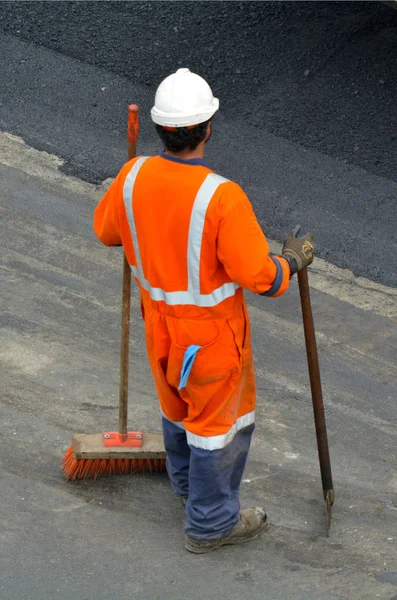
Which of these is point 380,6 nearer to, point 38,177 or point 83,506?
point 38,177

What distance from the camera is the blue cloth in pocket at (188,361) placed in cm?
383

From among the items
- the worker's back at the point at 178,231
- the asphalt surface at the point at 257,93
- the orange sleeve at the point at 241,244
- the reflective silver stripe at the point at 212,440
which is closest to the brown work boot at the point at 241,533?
the reflective silver stripe at the point at 212,440

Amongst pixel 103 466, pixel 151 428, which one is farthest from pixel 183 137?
pixel 151 428

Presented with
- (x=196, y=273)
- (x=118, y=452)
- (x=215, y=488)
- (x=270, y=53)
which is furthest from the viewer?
(x=270, y=53)

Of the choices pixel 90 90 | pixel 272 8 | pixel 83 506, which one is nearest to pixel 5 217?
pixel 90 90

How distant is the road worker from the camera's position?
363 cm

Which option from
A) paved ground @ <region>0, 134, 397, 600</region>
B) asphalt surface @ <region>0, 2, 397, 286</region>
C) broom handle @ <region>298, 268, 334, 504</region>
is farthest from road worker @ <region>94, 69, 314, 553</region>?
asphalt surface @ <region>0, 2, 397, 286</region>

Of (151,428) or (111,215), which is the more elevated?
(111,215)

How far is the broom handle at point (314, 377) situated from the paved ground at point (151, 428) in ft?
0.84

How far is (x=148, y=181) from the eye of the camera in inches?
147

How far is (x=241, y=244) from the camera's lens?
3607 millimetres

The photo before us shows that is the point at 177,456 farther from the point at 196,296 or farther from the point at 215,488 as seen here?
the point at 196,296

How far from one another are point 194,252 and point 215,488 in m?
1.03

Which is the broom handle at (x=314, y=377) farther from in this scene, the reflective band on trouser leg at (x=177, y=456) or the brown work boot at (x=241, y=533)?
the reflective band on trouser leg at (x=177, y=456)
